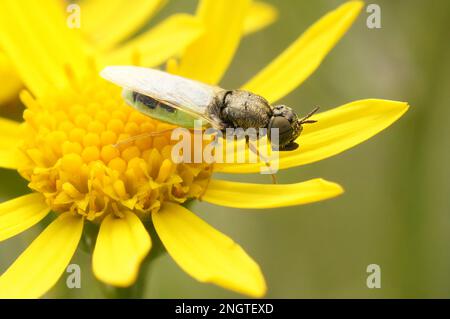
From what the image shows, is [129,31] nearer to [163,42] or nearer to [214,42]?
[163,42]

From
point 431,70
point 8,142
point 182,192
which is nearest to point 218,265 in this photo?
point 182,192

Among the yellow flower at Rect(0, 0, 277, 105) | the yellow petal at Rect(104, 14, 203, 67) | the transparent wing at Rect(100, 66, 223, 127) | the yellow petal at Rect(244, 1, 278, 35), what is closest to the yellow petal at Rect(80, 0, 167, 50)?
the yellow flower at Rect(0, 0, 277, 105)

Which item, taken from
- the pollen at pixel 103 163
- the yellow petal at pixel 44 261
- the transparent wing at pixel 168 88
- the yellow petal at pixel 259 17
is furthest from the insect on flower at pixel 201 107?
the yellow petal at pixel 259 17

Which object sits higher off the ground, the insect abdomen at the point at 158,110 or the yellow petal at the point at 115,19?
the yellow petal at the point at 115,19

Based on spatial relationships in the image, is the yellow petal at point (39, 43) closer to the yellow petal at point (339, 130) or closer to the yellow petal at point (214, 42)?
the yellow petal at point (214, 42)

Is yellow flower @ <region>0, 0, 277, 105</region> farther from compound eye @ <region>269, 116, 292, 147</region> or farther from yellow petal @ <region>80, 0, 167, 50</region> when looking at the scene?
compound eye @ <region>269, 116, 292, 147</region>

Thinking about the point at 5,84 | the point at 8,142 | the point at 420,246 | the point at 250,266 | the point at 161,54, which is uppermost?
the point at 161,54

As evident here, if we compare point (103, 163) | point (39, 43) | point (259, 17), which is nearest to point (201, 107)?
point (103, 163)

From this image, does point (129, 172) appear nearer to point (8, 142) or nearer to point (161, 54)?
point (8, 142)
